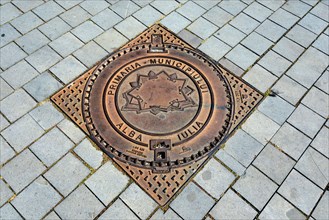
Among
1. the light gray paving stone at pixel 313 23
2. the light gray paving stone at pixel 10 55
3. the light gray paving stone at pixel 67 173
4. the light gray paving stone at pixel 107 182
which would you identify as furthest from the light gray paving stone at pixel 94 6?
the light gray paving stone at pixel 313 23

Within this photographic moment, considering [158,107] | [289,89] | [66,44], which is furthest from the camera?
[66,44]

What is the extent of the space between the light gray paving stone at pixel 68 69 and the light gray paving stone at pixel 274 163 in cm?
204

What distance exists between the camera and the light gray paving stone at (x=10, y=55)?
132 inches

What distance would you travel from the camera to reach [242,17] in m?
3.91

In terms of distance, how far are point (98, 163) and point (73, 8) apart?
85.2 inches

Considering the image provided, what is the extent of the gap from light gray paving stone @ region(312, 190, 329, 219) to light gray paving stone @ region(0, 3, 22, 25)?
387cm

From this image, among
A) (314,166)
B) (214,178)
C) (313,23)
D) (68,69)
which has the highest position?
(313,23)

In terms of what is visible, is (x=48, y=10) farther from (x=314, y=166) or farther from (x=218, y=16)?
(x=314, y=166)

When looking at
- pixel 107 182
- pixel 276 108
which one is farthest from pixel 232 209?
pixel 276 108

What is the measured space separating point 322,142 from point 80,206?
2295 millimetres

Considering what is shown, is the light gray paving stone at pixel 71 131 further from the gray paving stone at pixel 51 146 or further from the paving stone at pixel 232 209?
the paving stone at pixel 232 209

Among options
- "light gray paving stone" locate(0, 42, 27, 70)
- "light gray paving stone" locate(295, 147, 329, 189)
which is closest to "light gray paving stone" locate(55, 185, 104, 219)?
"light gray paving stone" locate(0, 42, 27, 70)

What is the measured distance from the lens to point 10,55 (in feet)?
11.3

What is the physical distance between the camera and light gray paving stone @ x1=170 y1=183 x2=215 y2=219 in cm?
252
